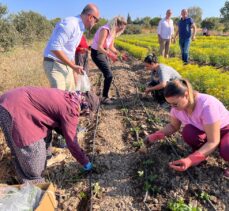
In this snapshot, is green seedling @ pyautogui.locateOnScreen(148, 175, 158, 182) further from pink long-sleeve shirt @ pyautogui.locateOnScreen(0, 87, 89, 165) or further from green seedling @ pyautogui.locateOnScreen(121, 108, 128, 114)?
green seedling @ pyautogui.locateOnScreen(121, 108, 128, 114)

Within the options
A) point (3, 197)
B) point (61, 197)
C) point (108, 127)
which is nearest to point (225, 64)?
point (108, 127)

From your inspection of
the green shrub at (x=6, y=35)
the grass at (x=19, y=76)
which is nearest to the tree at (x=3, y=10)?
the green shrub at (x=6, y=35)

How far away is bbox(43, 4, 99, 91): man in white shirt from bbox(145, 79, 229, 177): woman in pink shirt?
1.49 meters

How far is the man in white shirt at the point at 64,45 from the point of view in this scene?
151 inches

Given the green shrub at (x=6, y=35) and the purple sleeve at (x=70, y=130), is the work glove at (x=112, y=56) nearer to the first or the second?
the purple sleeve at (x=70, y=130)

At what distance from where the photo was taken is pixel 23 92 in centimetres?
291

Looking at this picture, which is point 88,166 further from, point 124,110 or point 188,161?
point 124,110

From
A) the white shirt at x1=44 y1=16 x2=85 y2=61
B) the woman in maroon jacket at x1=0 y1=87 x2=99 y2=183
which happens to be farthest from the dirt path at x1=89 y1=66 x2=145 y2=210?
the white shirt at x1=44 y1=16 x2=85 y2=61

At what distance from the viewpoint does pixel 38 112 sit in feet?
9.71

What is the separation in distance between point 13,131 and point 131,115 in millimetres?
2869

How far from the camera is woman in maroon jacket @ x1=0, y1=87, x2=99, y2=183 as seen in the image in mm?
2850

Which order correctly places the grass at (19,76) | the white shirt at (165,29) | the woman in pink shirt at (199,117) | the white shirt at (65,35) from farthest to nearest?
the white shirt at (165,29), the grass at (19,76), the white shirt at (65,35), the woman in pink shirt at (199,117)

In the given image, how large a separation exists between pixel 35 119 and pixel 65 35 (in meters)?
1.36

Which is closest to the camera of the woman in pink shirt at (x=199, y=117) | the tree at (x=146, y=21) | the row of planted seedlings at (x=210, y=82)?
the woman in pink shirt at (x=199, y=117)
